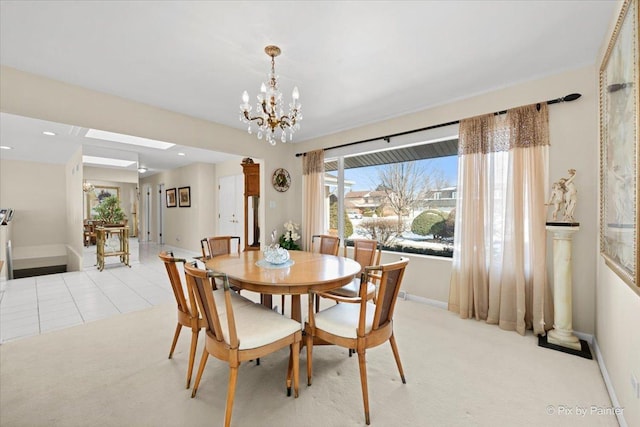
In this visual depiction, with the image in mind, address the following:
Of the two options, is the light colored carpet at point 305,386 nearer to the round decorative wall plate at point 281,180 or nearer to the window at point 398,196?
the window at point 398,196

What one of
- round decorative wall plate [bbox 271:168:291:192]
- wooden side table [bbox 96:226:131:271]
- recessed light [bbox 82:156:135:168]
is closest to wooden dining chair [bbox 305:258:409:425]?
round decorative wall plate [bbox 271:168:291:192]

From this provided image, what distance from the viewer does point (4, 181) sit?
5.66 metres

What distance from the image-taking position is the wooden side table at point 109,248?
15.7 feet

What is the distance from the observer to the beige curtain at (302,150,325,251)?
4.55 m

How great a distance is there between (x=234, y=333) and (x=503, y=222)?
9.31 feet

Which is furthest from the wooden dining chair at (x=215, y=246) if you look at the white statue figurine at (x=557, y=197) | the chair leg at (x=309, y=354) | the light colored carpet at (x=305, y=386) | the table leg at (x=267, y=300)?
the white statue figurine at (x=557, y=197)

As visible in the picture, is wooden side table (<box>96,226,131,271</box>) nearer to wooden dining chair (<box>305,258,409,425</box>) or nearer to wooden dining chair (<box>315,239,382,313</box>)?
wooden dining chair (<box>315,239,382,313</box>)

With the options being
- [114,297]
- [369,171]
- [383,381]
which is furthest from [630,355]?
[114,297]

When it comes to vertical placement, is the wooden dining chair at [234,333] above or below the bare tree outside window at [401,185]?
below

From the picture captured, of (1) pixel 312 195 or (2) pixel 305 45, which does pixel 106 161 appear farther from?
(2) pixel 305 45

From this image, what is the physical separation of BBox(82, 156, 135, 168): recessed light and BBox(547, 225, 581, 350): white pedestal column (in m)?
6.35

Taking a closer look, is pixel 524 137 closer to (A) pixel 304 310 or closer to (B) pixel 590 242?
(B) pixel 590 242

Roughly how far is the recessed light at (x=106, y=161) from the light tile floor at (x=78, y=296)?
5.05 ft

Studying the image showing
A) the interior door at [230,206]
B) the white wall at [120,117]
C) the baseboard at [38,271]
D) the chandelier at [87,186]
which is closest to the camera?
the white wall at [120,117]
